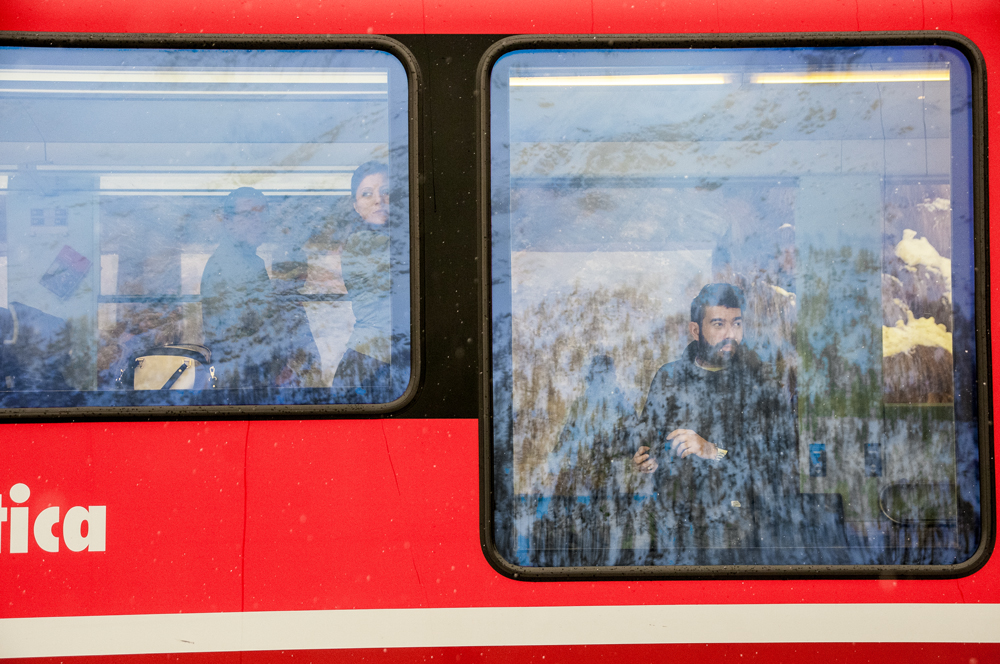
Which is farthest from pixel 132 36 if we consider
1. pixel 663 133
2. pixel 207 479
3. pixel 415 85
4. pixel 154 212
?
pixel 663 133

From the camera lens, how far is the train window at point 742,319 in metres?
1.75

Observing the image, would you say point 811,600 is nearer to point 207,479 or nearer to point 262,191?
point 207,479

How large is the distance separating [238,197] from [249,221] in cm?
8

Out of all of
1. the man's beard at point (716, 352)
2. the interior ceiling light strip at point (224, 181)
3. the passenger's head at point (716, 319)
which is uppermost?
A: the interior ceiling light strip at point (224, 181)

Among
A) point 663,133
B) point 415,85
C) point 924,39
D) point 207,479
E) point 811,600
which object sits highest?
point 924,39

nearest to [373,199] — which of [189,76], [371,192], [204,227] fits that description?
[371,192]

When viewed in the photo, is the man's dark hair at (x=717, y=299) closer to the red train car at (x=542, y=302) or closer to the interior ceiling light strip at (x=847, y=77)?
the red train car at (x=542, y=302)

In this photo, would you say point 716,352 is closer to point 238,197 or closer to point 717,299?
point 717,299

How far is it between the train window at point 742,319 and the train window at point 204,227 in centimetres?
37

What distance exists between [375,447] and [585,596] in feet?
2.45

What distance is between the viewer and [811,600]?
1.73 m

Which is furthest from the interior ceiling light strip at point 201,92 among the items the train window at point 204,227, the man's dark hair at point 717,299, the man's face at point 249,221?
the man's dark hair at point 717,299

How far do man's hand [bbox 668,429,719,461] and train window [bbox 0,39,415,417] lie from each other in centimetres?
83

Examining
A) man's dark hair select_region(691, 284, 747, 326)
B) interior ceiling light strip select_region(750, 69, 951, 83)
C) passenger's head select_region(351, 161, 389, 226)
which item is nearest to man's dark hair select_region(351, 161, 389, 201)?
passenger's head select_region(351, 161, 389, 226)
